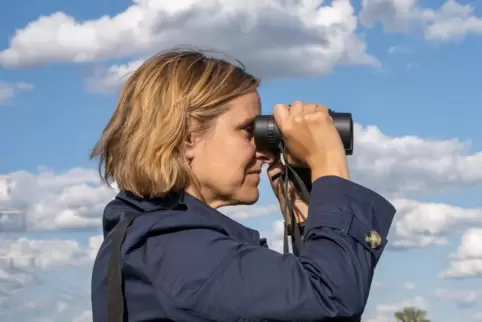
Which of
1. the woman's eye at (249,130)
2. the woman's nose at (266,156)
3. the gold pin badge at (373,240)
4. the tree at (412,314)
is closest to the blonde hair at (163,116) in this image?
the woman's eye at (249,130)

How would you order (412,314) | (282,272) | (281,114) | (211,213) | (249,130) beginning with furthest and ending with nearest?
1. (412,314)
2. (249,130)
3. (281,114)
4. (211,213)
5. (282,272)

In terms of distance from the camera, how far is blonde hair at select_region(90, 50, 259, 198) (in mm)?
3246

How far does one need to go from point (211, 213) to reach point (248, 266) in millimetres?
333

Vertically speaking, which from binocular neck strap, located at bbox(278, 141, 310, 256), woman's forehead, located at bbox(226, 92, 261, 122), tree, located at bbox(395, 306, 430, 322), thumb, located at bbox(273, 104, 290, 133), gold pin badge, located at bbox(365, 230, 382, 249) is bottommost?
gold pin badge, located at bbox(365, 230, 382, 249)

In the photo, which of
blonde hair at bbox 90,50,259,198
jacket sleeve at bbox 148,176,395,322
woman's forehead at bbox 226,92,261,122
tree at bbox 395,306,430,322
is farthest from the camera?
tree at bbox 395,306,430,322

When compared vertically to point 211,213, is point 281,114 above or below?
above

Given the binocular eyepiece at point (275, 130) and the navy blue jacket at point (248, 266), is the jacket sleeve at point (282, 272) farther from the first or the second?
the binocular eyepiece at point (275, 130)

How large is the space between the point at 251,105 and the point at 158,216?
0.64m

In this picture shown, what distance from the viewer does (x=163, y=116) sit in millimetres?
3305


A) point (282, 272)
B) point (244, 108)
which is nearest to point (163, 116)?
point (244, 108)

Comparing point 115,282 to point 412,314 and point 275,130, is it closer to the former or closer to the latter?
Answer: point 275,130

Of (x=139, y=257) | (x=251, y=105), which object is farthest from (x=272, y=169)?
(x=139, y=257)

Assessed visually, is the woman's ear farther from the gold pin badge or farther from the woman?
the gold pin badge

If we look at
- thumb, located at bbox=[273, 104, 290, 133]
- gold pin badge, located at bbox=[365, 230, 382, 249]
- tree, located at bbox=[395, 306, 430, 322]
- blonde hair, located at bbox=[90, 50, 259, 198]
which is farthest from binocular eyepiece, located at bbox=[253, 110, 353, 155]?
tree, located at bbox=[395, 306, 430, 322]
